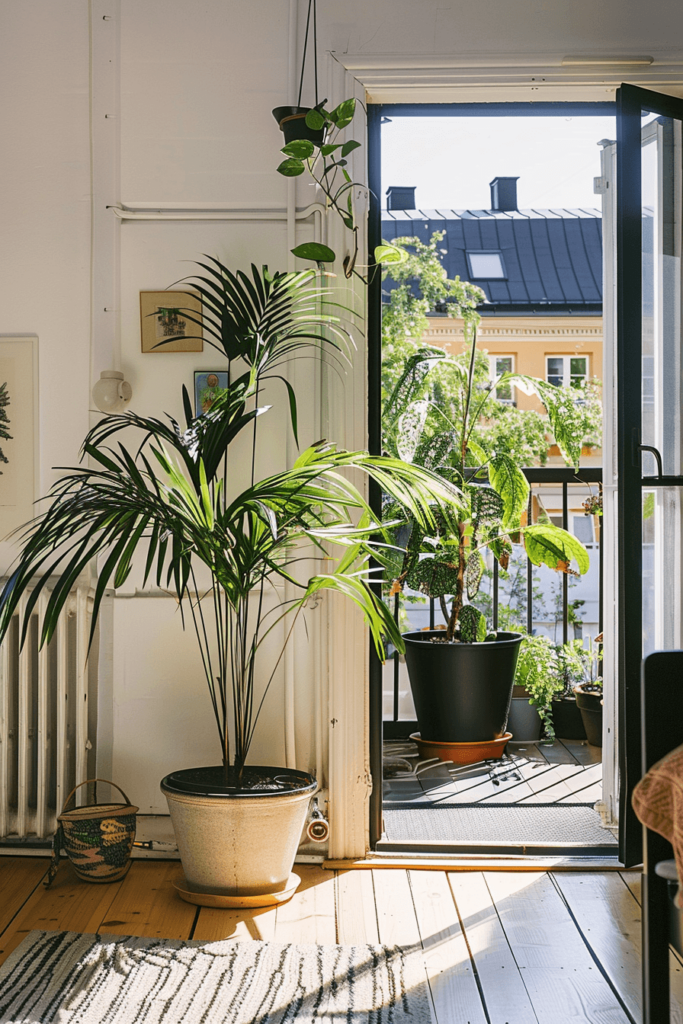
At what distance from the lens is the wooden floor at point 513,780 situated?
314cm

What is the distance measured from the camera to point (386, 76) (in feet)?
8.20

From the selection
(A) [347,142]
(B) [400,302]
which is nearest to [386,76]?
(A) [347,142]

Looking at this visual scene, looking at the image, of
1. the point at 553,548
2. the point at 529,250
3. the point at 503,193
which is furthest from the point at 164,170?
the point at 503,193

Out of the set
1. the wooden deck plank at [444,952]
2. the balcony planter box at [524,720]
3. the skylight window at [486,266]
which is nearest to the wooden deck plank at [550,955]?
the wooden deck plank at [444,952]

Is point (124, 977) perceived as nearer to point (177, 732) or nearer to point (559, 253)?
point (177, 732)

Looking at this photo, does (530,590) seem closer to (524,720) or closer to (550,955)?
(524,720)

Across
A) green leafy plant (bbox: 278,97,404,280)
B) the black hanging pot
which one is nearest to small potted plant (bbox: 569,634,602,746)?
green leafy plant (bbox: 278,97,404,280)

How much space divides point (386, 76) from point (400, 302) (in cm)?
304

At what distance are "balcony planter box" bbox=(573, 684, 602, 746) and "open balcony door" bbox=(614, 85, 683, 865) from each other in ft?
3.45

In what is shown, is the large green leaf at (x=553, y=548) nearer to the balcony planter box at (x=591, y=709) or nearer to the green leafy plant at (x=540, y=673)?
the green leafy plant at (x=540, y=673)

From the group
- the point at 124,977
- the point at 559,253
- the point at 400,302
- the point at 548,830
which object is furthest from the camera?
the point at 559,253

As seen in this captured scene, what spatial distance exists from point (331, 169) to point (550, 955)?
2026 millimetres

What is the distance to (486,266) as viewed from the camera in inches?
538

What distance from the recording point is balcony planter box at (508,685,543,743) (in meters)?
3.88
